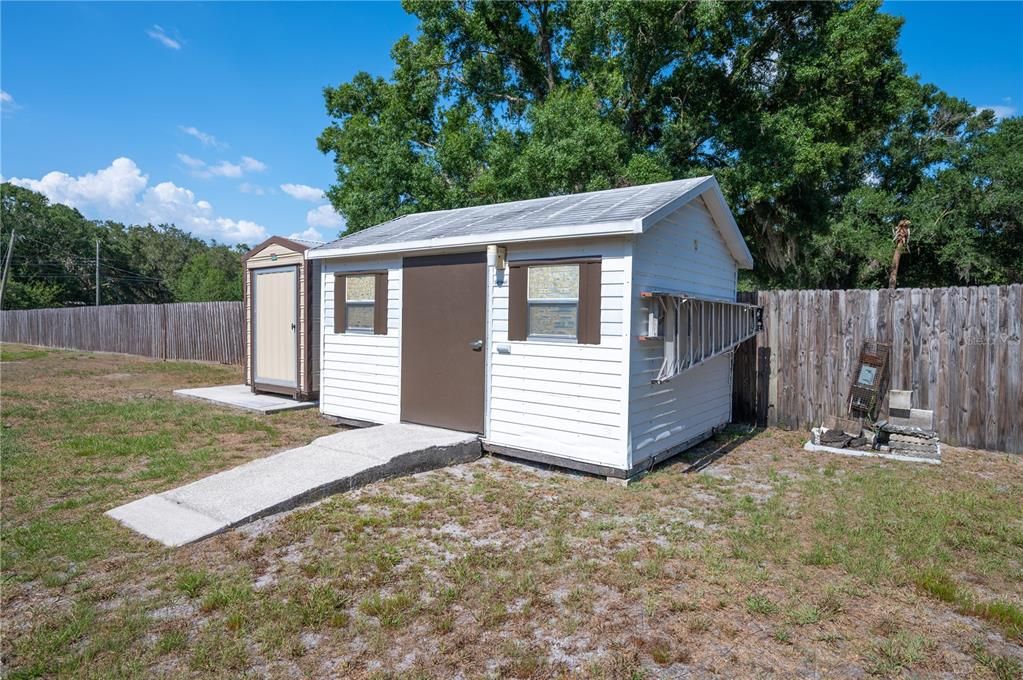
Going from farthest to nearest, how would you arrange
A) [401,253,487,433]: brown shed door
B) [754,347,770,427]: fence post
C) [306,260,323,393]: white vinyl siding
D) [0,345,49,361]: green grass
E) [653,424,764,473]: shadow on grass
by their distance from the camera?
[0,345,49,361]: green grass < [306,260,323,393]: white vinyl siding < [754,347,770,427]: fence post < [401,253,487,433]: brown shed door < [653,424,764,473]: shadow on grass

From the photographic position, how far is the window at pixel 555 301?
510cm

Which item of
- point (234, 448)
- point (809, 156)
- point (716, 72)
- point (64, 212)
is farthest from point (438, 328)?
point (64, 212)

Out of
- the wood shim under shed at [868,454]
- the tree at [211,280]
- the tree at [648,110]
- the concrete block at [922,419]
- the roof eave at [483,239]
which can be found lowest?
Result: the wood shim under shed at [868,454]

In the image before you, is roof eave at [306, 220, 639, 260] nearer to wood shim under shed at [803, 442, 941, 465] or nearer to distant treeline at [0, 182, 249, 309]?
wood shim under shed at [803, 442, 941, 465]

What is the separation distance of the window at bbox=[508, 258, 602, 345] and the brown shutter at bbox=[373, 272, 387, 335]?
191cm


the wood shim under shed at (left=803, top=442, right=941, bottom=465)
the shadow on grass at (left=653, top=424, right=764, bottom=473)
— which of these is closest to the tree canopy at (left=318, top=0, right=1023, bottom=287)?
the shadow on grass at (left=653, top=424, right=764, bottom=473)

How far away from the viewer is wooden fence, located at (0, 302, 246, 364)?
1551 cm

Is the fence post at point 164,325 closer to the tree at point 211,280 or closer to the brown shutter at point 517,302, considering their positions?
the tree at point 211,280

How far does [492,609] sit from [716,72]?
637 inches

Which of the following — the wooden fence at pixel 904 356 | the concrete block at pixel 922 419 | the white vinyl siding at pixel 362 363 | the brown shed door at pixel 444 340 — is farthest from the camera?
the white vinyl siding at pixel 362 363

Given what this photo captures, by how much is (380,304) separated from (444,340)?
45.7 inches

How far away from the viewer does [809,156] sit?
12.5 meters

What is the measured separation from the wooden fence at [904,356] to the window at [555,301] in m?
3.83

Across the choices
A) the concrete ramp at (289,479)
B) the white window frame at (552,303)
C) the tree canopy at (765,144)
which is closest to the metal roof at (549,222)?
the white window frame at (552,303)
